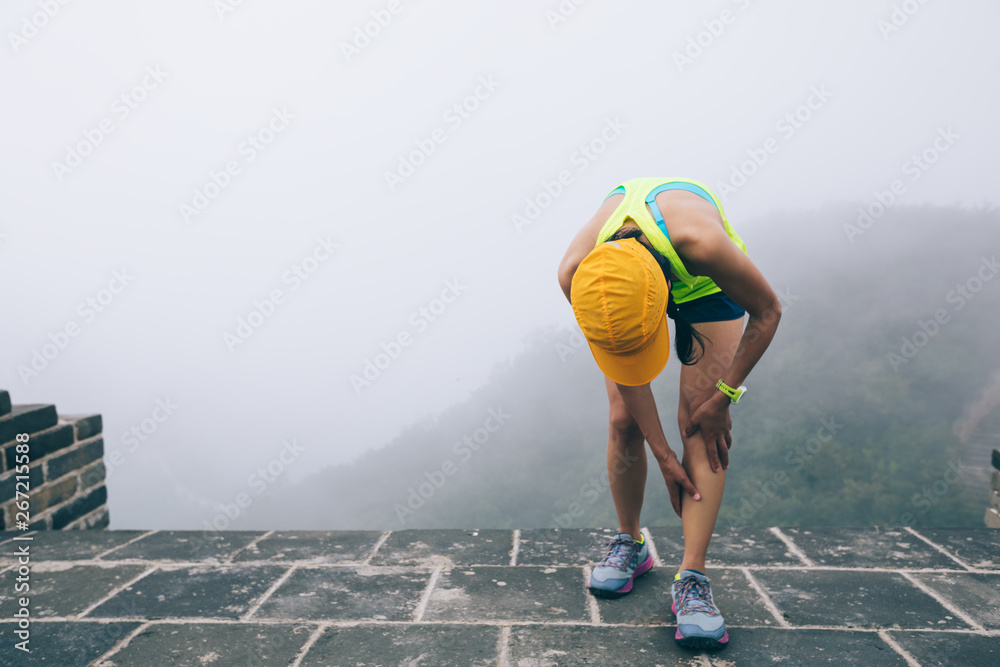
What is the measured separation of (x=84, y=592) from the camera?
6.53ft

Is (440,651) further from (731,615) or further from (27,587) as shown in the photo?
(27,587)

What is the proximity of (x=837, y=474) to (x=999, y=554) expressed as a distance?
1120 inches

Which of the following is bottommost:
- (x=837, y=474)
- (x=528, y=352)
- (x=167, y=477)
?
(x=167, y=477)

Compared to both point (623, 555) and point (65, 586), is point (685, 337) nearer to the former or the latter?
point (623, 555)

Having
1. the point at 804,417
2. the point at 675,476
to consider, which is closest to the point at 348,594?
the point at 675,476

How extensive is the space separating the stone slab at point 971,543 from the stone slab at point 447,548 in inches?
59.6

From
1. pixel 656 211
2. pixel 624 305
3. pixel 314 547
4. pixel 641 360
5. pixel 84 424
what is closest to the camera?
pixel 624 305

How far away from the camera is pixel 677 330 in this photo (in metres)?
1.72

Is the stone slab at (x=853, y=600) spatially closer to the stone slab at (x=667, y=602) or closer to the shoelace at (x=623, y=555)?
→ the stone slab at (x=667, y=602)

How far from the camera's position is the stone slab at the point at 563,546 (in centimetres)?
220

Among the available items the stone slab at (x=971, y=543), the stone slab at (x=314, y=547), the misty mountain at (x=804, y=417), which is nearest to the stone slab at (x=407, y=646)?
the stone slab at (x=314, y=547)

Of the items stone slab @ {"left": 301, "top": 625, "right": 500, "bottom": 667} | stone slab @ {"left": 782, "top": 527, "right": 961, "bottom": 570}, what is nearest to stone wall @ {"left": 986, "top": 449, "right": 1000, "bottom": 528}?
stone slab @ {"left": 782, "top": 527, "right": 961, "bottom": 570}

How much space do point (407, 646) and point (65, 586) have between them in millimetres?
1187

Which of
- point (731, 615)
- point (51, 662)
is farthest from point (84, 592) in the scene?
point (731, 615)
